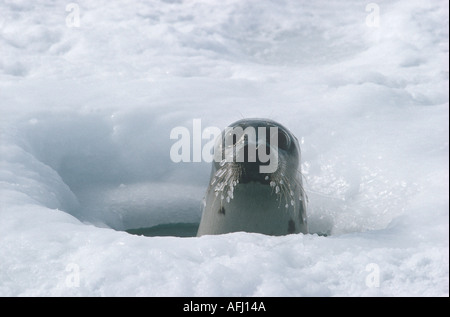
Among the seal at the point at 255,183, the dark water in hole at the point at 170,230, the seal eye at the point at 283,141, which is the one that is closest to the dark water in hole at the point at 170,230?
the dark water in hole at the point at 170,230

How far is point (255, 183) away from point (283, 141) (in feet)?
1.38

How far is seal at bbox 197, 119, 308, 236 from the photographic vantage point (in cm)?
346

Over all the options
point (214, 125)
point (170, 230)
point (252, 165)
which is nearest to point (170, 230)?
point (170, 230)

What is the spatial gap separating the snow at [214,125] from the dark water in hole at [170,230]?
0.05 meters

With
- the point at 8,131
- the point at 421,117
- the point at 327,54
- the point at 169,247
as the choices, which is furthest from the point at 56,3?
the point at 169,247

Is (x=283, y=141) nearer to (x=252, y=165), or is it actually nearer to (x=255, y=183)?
(x=255, y=183)

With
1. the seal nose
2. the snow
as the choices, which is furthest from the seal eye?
the snow

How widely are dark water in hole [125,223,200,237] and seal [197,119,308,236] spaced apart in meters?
0.76

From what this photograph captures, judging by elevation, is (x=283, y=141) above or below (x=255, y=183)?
above

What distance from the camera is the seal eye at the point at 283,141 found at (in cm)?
386

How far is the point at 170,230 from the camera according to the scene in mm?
4859

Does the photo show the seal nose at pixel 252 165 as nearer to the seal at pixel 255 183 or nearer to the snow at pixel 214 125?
the seal at pixel 255 183

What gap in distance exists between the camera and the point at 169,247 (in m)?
2.94
